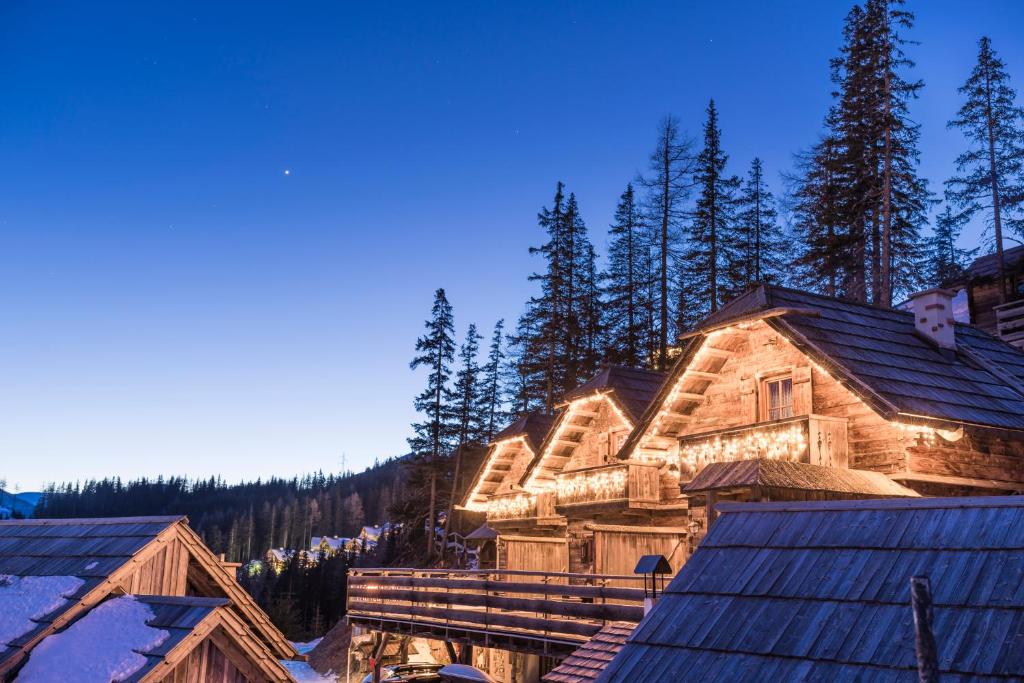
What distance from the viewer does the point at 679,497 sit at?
990 inches

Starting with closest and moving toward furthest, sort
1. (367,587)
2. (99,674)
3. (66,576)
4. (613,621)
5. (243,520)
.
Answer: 1. (99,674)
2. (66,576)
3. (613,621)
4. (367,587)
5. (243,520)

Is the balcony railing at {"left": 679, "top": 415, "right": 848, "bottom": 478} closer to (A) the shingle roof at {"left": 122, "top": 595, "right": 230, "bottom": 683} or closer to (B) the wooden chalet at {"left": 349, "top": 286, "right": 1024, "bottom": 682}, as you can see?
(B) the wooden chalet at {"left": 349, "top": 286, "right": 1024, "bottom": 682}

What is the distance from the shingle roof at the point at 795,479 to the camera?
17.4m

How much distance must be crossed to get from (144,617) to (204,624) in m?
1.44

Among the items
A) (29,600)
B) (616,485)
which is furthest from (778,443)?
(29,600)

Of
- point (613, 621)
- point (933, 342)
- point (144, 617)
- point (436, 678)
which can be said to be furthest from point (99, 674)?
point (933, 342)

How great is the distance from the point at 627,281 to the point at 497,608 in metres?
33.3

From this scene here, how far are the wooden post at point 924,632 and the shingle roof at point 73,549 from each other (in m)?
12.4

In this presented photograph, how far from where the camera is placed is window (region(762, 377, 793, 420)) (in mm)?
22062

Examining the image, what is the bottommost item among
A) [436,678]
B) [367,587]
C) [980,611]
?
[436,678]

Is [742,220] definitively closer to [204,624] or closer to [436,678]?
[436,678]

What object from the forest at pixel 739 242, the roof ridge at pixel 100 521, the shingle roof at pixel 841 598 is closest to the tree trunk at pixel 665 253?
the forest at pixel 739 242

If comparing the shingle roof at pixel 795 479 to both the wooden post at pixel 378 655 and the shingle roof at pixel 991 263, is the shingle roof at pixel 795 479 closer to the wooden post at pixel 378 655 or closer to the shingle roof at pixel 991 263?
the wooden post at pixel 378 655

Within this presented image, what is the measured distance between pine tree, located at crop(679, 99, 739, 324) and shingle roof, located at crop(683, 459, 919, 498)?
85.0 ft
